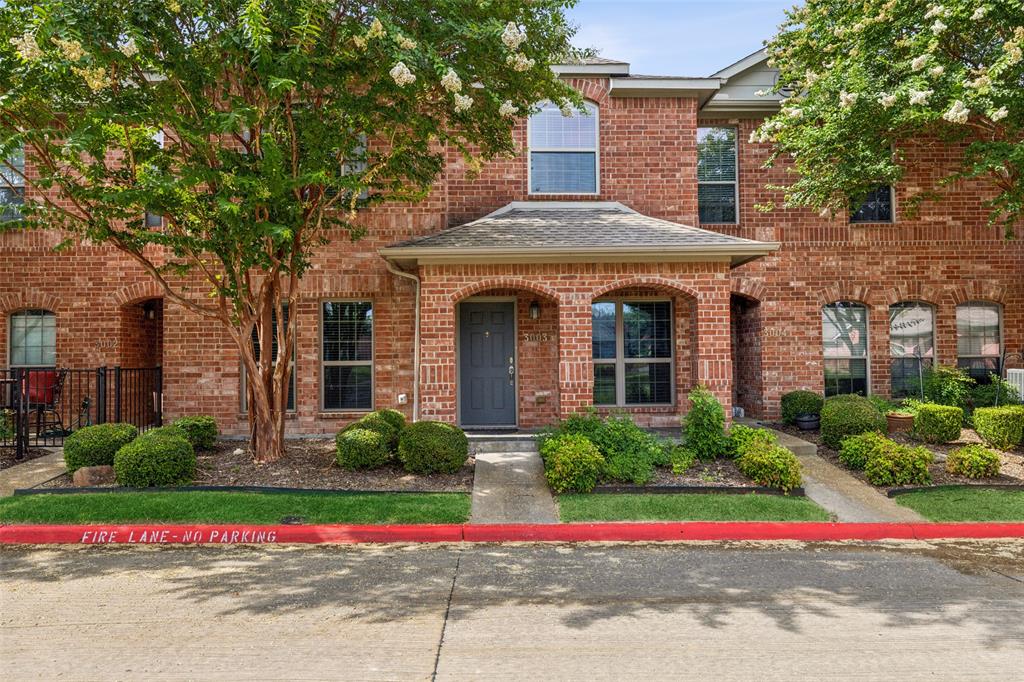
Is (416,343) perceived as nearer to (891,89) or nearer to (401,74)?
(401,74)

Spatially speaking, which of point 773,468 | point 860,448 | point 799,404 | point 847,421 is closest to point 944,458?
point 847,421

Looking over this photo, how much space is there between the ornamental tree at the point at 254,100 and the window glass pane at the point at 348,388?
2366 millimetres

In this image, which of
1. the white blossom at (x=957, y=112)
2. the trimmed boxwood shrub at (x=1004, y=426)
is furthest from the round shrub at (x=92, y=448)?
the trimmed boxwood shrub at (x=1004, y=426)

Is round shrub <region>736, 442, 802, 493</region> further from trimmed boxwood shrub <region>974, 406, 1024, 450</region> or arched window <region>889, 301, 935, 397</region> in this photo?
arched window <region>889, 301, 935, 397</region>

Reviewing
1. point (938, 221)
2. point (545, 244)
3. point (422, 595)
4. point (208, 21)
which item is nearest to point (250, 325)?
point (208, 21)

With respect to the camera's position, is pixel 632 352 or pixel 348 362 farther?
pixel 632 352

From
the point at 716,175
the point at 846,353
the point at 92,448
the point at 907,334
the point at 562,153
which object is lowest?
the point at 92,448

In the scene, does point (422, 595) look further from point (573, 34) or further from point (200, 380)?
point (573, 34)

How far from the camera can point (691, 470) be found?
26.1 feet

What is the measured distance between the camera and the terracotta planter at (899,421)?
1010 cm

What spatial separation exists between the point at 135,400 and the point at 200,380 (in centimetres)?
149

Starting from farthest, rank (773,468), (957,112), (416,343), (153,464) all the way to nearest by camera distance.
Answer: (416,343) < (957,112) < (773,468) < (153,464)

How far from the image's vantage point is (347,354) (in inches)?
428

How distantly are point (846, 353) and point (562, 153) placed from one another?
22.5ft
